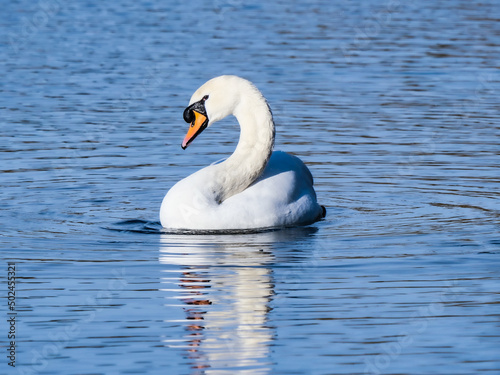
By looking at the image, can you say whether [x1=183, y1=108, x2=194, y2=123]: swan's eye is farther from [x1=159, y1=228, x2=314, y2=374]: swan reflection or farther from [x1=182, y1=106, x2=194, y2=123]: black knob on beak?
[x1=159, y1=228, x2=314, y2=374]: swan reflection

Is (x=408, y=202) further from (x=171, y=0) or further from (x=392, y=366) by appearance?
(x=171, y=0)

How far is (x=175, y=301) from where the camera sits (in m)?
8.31

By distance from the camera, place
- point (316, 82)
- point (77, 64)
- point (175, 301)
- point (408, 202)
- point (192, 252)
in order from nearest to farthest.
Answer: point (175, 301) < point (192, 252) < point (408, 202) < point (316, 82) < point (77, 64)

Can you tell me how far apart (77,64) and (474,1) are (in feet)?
44.7

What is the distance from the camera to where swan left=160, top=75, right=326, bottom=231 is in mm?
10547

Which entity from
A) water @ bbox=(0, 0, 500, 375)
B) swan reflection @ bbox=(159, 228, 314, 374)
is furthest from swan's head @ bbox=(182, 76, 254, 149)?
swan reflection @ bbox=(159, 228, 314, 374)

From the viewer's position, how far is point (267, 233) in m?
10.6

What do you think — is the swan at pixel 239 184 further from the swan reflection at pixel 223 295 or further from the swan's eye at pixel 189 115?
the swan reflection at pixel 223 295

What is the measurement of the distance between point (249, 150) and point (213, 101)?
0.55m

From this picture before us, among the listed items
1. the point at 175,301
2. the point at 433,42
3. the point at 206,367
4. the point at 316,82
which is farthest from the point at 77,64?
the point at 206,367

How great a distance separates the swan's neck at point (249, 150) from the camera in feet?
35.6

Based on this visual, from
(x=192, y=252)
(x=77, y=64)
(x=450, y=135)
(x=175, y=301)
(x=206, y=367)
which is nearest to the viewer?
(x=206, y=367)

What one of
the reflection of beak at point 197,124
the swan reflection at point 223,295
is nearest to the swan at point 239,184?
the reflection of beak at point 197,124

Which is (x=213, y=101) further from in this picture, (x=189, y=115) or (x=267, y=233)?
(x=267, y=233)
